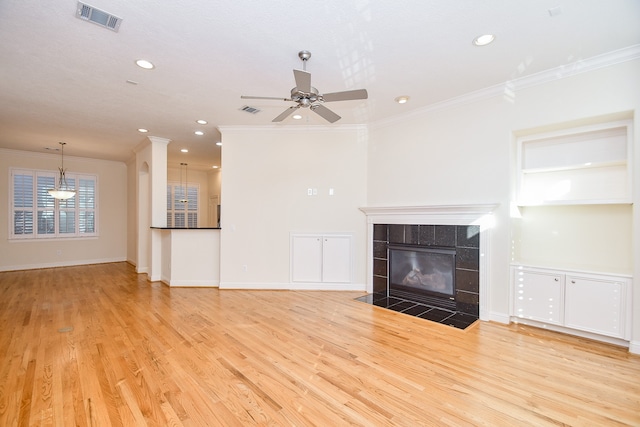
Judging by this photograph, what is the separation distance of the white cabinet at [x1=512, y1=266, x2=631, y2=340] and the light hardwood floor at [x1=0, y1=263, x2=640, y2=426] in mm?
187

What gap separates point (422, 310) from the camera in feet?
13.2

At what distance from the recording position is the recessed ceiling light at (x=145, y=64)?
3.03 metres

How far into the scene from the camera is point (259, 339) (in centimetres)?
309

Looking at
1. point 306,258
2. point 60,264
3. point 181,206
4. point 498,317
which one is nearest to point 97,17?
point 306,258

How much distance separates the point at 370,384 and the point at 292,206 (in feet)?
11.2

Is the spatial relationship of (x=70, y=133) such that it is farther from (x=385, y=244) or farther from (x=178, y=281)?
(x=385, y=244)

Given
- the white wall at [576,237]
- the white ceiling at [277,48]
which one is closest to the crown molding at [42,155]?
the white ceiling at [277,48]

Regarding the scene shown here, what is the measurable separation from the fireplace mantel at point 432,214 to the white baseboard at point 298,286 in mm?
1174


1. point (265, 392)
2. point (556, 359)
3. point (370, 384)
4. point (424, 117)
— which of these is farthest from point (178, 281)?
point (556, 359)

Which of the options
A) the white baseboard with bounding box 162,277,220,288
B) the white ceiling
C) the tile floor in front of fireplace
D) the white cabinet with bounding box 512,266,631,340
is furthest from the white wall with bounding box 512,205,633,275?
the white baseboard with bounding box 162,277,220,288

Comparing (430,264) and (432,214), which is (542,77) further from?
(430,264)

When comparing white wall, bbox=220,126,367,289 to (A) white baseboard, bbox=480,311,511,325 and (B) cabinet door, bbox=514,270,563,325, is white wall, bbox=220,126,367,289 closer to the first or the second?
(A) white baseboard, bbox=480,311,511,325

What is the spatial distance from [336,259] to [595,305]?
10.9 feet

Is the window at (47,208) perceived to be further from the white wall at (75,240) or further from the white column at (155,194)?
the white column at (155,194)
